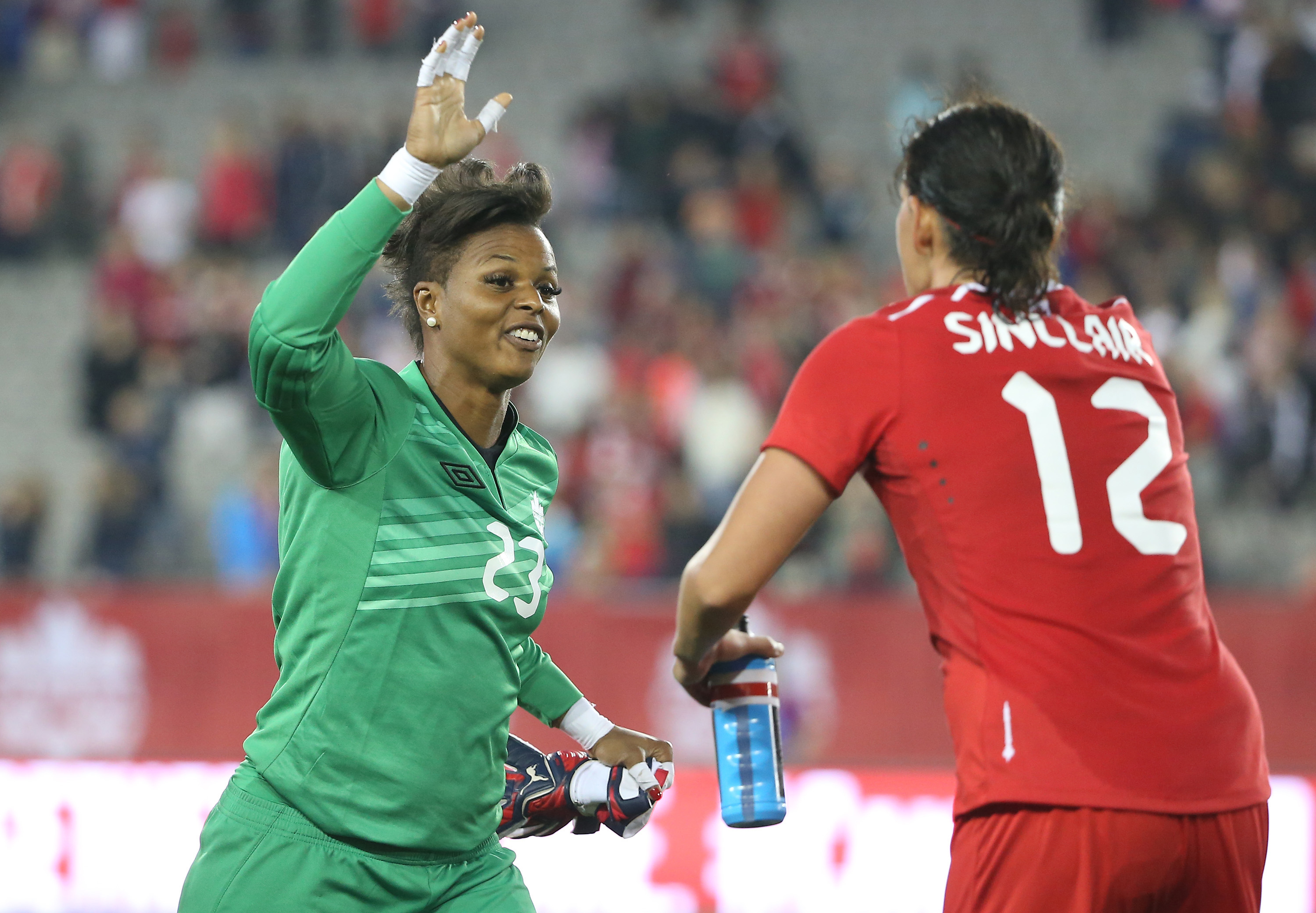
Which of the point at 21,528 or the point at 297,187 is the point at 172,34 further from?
the point at 21,528

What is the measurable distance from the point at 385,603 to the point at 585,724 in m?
0.85

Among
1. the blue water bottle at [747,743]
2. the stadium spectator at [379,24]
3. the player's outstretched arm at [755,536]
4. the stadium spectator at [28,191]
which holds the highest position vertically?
the stadium spectator at [379,24]

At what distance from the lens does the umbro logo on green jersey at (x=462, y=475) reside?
3146mm

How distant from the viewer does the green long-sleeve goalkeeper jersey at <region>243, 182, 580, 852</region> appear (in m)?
2.97

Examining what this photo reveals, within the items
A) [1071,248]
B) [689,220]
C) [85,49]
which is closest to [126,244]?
[85,49]

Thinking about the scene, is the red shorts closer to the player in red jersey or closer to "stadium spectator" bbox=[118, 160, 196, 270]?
the player in red jersey

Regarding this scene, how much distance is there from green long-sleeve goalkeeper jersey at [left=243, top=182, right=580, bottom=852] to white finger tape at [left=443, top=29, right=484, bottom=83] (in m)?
0.27

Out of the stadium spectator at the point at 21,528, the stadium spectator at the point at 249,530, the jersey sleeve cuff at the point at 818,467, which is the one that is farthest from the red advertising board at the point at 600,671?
the jersey sleeve cuff at the point at 818,467

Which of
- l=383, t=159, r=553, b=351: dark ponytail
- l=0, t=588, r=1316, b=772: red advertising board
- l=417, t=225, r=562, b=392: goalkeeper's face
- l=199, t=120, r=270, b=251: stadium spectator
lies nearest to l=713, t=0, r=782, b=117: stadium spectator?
l=199, t=120, r=270, b=251: stadium spectator

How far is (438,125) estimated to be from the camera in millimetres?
2875

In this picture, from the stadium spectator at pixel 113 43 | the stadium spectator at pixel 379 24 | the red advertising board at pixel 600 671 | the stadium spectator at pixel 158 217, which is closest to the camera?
the red advertising board at pixel 600 671

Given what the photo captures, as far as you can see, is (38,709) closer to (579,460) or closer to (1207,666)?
(579,460)

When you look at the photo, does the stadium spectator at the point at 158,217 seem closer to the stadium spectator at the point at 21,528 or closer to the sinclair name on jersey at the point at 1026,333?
the stadium spectator at the point at 21,528

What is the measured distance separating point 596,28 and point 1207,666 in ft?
45.9
